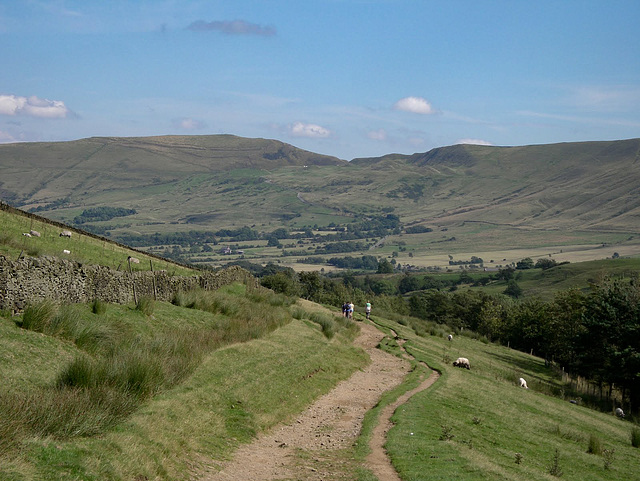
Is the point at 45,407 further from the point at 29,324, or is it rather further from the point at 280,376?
the point at 280,376

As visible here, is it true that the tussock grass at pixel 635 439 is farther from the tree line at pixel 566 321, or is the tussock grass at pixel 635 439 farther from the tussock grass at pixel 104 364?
the tussock grass at pixel 104 364

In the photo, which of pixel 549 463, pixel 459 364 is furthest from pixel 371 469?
pixel 459 364

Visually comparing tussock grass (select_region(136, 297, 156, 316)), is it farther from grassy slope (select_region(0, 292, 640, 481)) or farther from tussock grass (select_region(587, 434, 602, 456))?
tussock grass (select_region(587, 434, 602, 456))

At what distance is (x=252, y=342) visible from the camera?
2356cm

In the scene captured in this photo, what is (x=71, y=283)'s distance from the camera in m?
19.1

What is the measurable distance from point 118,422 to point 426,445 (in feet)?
24.2

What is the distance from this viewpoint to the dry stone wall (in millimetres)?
15953

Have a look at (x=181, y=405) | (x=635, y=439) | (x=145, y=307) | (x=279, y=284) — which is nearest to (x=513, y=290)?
(x=279, y=284)

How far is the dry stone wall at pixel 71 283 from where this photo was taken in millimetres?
15953

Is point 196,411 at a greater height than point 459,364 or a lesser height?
greater

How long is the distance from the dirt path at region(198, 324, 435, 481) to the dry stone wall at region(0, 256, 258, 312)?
7.37 m

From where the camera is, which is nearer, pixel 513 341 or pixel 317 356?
pixel 317 356

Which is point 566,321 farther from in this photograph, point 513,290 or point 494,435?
point 513,290

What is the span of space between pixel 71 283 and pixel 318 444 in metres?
9.43
